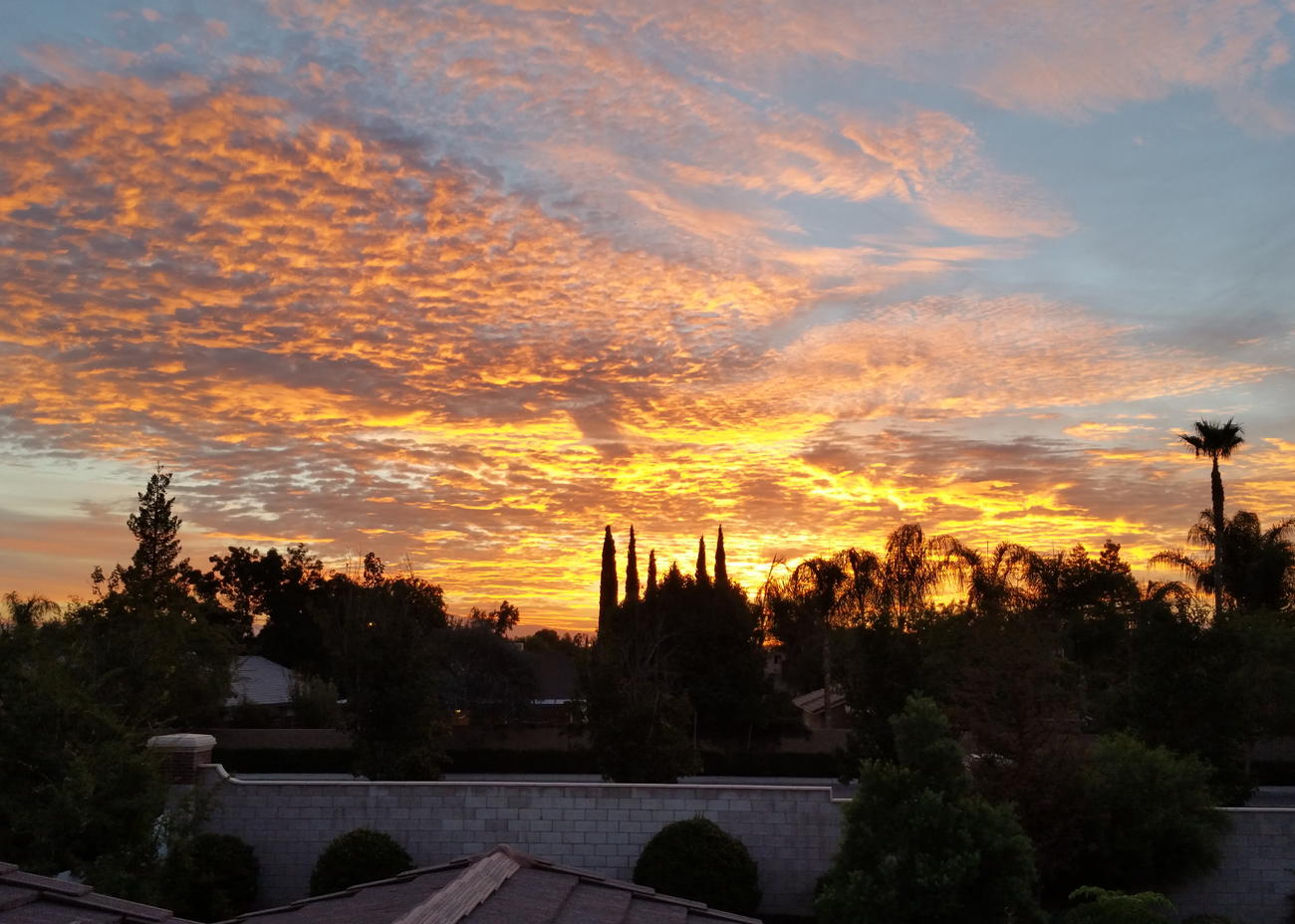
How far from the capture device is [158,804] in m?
13.5

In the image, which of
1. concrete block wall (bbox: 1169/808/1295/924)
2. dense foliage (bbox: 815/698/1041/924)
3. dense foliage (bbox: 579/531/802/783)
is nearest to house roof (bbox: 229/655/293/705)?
dense foliage (bbox: 579/531/802/783)

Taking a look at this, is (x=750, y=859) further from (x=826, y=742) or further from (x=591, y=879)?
(x=826, y=742)

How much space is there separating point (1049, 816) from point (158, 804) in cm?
1378

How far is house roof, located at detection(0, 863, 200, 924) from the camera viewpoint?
19.3 ft

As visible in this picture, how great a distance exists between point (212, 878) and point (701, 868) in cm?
769

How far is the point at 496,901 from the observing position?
7.89 m

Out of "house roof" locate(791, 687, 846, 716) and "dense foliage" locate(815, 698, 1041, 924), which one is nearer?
"dense foliage" locate(815, 698, 1041, 924)

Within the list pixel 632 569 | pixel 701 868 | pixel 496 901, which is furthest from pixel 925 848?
pixel 632 569

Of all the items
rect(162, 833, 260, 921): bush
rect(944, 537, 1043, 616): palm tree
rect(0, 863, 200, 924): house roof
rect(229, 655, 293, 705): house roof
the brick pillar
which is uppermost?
rect(944, 537, 1043, 616): palm tree

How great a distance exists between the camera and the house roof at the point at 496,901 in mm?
7277

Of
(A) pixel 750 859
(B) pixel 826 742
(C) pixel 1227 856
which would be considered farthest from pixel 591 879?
(B) pixel 826 742

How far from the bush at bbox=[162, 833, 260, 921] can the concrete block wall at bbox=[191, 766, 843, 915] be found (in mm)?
422

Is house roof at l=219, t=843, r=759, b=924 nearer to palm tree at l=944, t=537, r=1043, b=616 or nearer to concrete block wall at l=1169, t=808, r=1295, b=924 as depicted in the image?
concrete block wall at l=1169, t=808, r=1295, b=924

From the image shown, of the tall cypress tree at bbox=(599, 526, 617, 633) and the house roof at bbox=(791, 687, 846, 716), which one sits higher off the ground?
the tall cypress tree at bbox=(599, 526, 617, 633)
